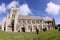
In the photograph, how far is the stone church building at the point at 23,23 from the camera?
65.6 m

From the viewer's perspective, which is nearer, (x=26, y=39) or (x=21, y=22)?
(x=26, y=39)

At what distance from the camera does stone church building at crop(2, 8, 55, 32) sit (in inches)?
2584

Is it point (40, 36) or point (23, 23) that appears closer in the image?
point (40, 36)

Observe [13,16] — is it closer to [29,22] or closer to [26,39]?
[29,22]

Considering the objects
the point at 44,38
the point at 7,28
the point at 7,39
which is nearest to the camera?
the point at 44,38

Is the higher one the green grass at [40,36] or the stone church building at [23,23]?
the stone church building at [23,23]

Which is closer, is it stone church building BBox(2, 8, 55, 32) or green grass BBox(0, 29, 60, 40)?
green grass BBox(0, 29, 60, 40)

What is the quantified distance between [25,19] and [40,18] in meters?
5.71

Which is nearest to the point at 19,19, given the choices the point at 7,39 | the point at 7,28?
the point at 7,28

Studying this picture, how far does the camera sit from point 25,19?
72.4m

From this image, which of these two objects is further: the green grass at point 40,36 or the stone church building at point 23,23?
the stone church building at point 23,23

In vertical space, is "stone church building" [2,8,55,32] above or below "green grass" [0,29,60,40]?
above

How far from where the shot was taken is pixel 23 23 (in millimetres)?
68062

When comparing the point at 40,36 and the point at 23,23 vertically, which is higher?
the point at 23,23
